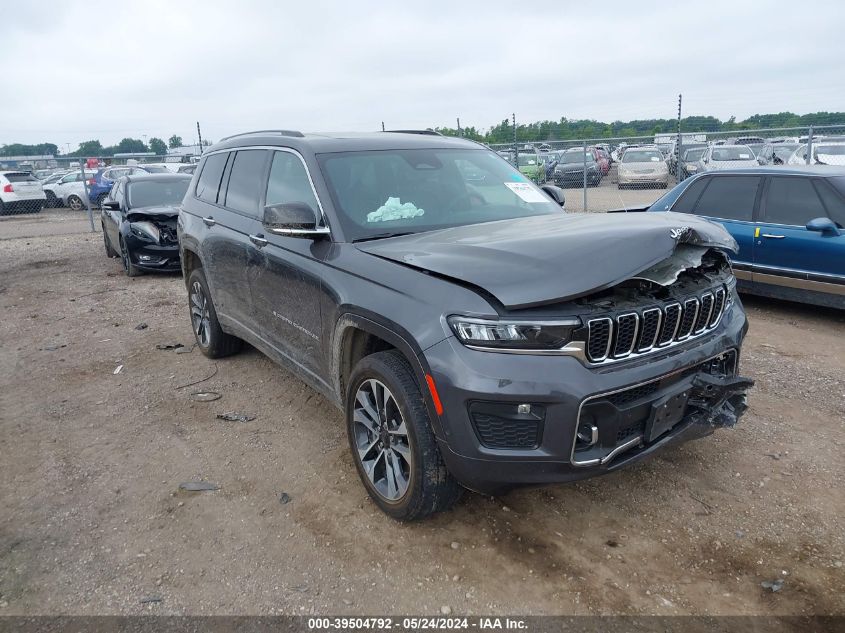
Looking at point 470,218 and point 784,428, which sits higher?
point 470,218

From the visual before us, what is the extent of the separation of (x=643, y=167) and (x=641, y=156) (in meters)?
0.39

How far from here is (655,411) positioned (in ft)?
8.86

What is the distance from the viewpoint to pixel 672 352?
112 inches

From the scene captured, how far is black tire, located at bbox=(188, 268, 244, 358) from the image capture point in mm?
5543

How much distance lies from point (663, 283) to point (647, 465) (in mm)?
1356

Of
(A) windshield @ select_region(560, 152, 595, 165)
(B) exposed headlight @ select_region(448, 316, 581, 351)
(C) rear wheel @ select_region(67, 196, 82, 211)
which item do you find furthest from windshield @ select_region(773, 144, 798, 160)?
(C) rear wheel @ select_region(67, 196, 82, 211)

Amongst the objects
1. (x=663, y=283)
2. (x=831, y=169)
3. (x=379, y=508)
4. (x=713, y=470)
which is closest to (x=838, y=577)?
(x=713, y=470)

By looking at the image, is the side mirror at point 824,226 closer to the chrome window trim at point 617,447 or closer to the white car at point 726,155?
the chrome window trim at point 617,447

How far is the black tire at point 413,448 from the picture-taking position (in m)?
2.83

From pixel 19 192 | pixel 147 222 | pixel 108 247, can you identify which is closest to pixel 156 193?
pixel 147 222

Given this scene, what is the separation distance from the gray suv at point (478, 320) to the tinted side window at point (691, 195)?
3.84m

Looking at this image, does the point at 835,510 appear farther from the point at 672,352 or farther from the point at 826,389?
the point at 826,389

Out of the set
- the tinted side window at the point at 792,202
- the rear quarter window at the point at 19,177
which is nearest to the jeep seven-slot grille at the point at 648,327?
the tinted side window at the point at 792,202

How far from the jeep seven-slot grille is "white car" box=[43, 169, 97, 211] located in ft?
83.4
